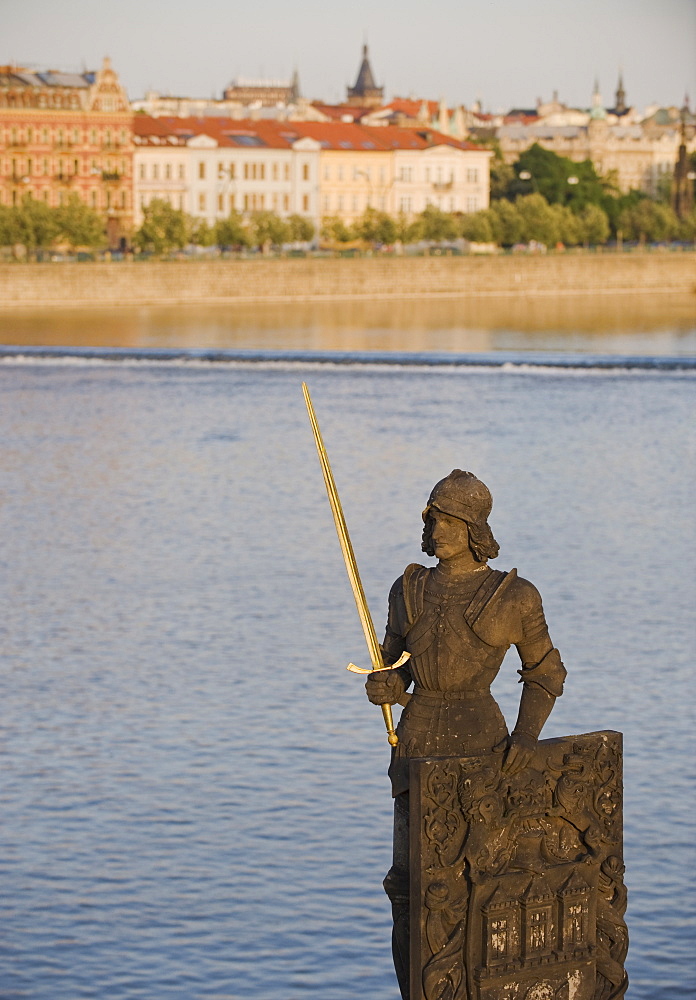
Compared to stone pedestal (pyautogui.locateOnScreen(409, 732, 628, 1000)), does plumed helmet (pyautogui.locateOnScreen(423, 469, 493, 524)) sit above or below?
above

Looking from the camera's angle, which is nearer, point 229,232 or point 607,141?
point 229,232

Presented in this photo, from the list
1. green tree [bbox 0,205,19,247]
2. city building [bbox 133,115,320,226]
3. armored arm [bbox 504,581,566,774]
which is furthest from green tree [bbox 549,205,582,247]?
armored arm [bbox 504,581,566,774]

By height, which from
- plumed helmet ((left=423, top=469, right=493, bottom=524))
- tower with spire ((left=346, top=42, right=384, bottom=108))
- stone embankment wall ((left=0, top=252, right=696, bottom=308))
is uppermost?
tower with spire ((left=346, top=42, right=384, bottom=108))

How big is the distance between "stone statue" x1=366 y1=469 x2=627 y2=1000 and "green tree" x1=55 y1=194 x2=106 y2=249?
6084 cm

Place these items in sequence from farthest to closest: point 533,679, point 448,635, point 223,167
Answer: point 223,167, point 533,679, point 448,635

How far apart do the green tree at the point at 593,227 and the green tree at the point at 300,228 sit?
13.4 m

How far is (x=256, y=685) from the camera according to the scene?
1231 centimetres

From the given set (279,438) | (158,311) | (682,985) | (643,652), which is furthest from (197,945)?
(158,311)

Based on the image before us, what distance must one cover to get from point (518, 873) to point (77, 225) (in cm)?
6129

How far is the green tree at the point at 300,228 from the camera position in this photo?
253ft

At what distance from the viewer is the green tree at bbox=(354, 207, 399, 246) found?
7819cm

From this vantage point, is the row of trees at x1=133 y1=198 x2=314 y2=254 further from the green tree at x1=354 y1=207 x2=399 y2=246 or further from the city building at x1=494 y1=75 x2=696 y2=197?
the city building at x1=494 y1=75 x2=696 y2=197

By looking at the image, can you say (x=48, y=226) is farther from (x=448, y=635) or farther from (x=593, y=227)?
(x=448, y=635)

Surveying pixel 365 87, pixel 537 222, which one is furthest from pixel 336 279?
pixel 365 87
